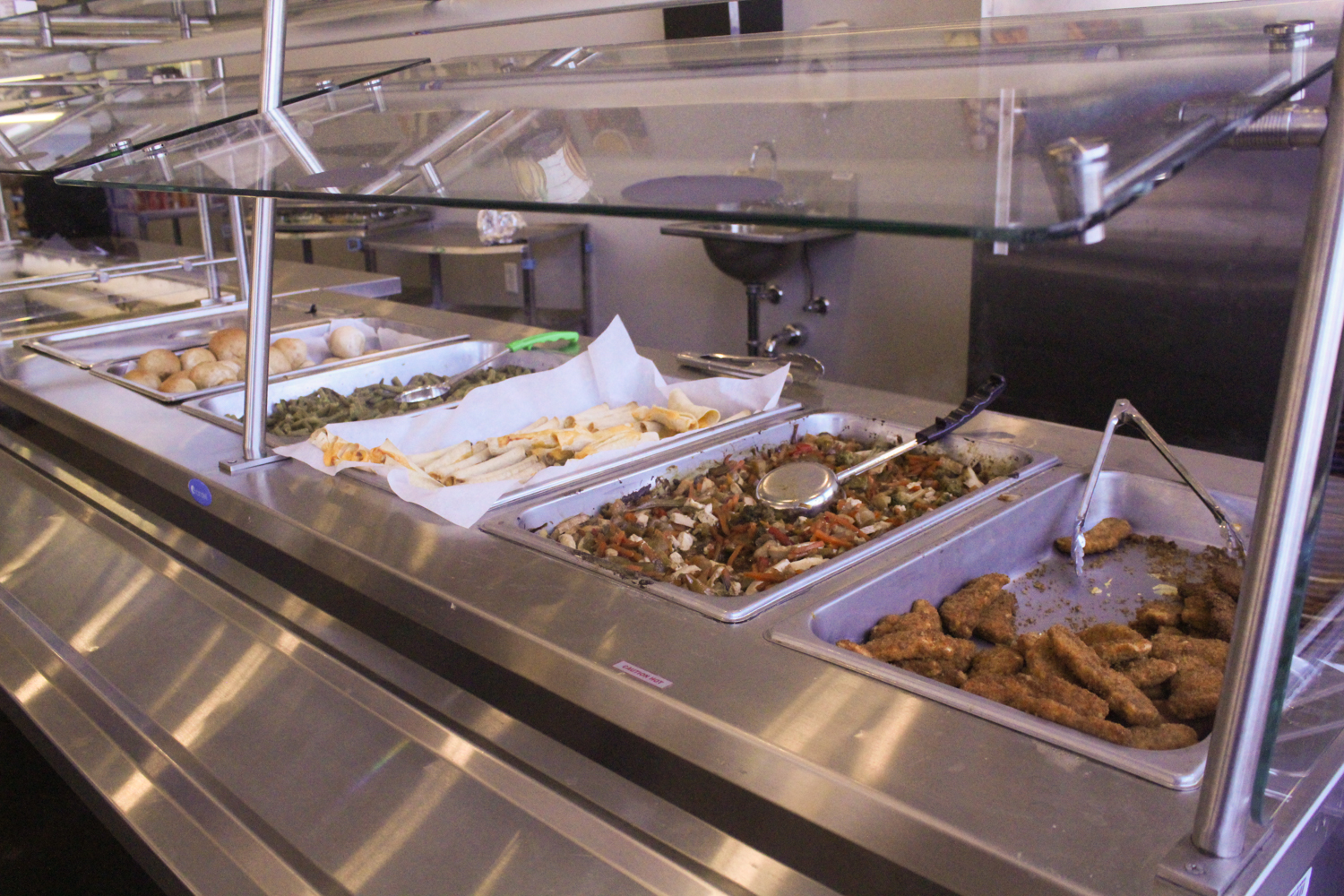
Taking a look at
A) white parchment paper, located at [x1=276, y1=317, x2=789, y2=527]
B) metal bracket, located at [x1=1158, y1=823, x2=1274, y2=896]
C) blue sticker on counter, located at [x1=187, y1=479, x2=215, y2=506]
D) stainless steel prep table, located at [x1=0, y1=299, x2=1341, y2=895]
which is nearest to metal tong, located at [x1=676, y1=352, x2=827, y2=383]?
white parchment paper, located at [x1=276, y1=317, x2=789, y2=527]

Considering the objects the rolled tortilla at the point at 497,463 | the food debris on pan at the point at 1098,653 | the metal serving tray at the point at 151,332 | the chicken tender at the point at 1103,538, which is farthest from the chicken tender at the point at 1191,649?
the metal serving tray at the point at 151,332

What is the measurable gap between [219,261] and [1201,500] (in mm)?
2264

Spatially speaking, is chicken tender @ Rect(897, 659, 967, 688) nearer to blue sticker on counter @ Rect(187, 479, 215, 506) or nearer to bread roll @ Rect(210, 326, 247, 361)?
blue sticker on counter @ Rect(187, 479, 215, 506)

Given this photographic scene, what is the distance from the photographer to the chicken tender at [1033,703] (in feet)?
2.27

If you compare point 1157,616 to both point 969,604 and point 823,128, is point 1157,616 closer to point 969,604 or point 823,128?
point 969,604

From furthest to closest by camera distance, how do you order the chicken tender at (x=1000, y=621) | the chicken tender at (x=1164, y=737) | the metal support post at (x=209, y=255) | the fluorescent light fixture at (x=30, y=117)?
the metal support post at (x=209, y=255) → the fluorescent light fixture at (x=30, y=117) → the chicken tender at (x=1000, y=621) → the chicken tender at (x=1164, y=737)

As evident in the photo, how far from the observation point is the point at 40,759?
1503mm

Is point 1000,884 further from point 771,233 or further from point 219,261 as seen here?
point 771,233

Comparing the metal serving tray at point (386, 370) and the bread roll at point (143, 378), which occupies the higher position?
the bread roll at point (143, 378)

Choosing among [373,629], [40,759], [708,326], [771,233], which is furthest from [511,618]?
[708,326]

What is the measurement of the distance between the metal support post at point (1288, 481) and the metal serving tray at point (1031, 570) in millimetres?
147

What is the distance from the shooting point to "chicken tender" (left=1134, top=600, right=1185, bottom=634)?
0.90 metres

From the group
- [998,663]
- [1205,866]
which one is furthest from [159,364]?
[1205,866]

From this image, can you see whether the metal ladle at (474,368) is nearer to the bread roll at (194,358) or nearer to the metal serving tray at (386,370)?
the metal serving tray at (386,370)
